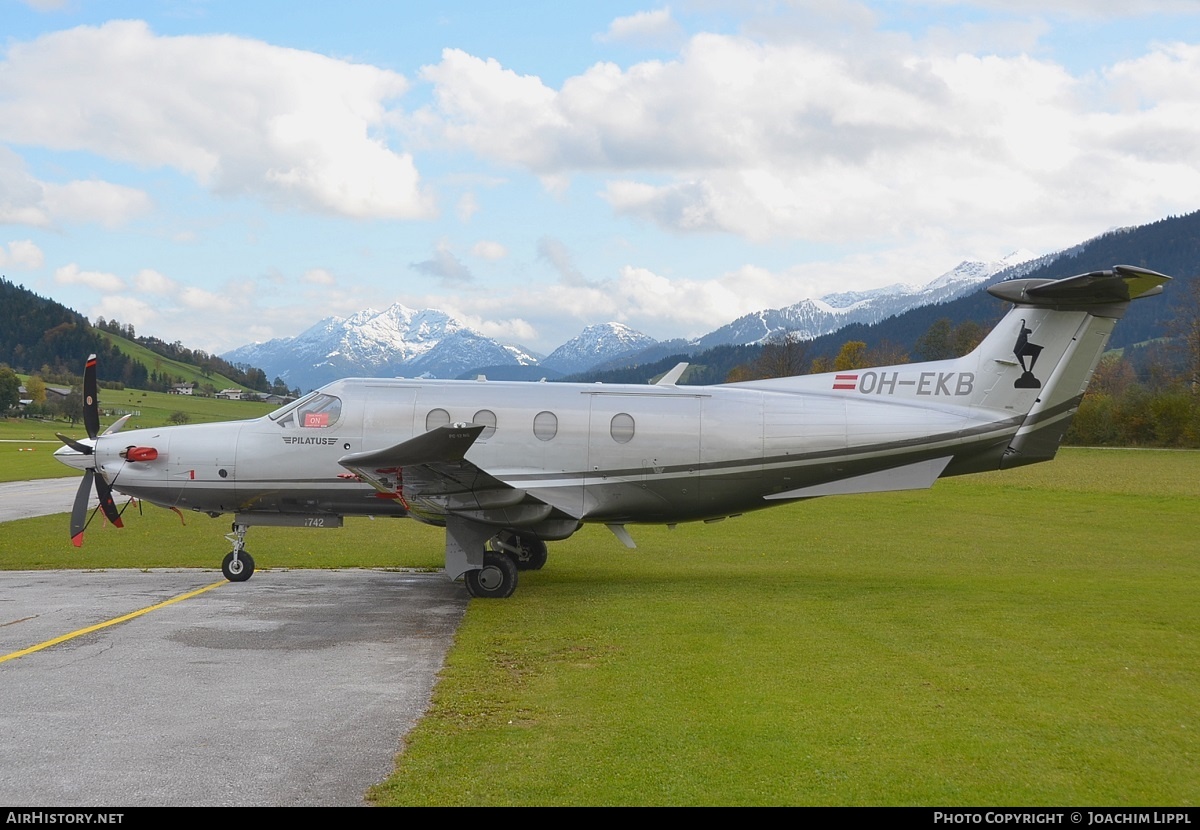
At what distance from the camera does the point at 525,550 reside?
712 inches

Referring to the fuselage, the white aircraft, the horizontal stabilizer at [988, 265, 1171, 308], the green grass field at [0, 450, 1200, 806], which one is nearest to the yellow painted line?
the white aircraft

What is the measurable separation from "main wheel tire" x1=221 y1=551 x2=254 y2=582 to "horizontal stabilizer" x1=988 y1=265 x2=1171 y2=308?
12.7 m

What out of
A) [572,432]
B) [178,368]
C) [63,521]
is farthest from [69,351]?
[572,432]

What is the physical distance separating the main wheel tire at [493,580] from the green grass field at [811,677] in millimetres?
627

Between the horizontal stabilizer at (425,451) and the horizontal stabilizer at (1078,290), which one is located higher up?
the horizontal stabilizer at (1078,290)

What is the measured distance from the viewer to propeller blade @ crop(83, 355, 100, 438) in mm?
17547

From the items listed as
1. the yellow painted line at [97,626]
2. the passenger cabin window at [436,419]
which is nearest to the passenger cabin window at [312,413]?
the passenger cabin window at [436,419]

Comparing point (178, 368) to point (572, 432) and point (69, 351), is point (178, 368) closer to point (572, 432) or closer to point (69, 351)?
point (69, 351)

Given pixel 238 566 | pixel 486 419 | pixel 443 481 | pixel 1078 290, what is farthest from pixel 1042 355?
pixel 238 566

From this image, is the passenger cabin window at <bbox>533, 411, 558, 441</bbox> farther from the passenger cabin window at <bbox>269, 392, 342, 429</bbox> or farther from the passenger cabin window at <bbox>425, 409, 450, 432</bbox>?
the passenger cabin window at <bbox>269, 392, 342, 429</bbox>

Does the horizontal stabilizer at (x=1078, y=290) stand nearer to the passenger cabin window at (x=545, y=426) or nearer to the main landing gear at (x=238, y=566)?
the passenger cabin window at (x=545, y=426)

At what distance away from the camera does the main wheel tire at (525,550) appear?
17.8 m

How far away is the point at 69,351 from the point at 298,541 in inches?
7403

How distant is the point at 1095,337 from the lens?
1527 cm
